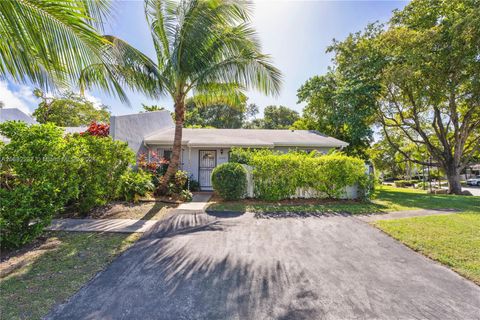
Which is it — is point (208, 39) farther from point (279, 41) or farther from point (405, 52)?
point (405, 52)

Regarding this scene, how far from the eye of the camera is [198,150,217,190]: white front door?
13.2 m

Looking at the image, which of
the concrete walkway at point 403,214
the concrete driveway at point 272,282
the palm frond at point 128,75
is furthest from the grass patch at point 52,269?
the concrete walkway at point 403,214

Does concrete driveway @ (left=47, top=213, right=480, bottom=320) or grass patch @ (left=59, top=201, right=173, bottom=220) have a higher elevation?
grass patch @ (left=59, top=201, right=173, bottom=220)

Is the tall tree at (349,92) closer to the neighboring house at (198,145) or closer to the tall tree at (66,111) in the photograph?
the neighboring house at (198,145)

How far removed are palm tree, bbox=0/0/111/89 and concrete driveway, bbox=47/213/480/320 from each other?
3.53 meters

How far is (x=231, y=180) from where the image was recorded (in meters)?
8.99

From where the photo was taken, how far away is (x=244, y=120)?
38.4 meters

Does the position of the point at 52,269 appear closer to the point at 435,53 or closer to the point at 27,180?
the point at 27,180

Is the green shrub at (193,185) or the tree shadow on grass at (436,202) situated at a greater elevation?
the green shrub at (193,185)

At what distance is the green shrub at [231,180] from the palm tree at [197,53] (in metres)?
3.23

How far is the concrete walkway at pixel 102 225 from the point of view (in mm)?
5809

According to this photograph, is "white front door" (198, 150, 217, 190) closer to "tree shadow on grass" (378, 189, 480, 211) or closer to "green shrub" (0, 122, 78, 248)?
"green shrub" (0, 122, 78, 248)

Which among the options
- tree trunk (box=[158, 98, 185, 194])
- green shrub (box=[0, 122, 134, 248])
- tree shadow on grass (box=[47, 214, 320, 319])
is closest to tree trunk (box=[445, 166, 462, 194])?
tree shadow on grass (box=[47, 214, 320, 319])

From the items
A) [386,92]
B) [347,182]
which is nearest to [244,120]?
[386,92]
